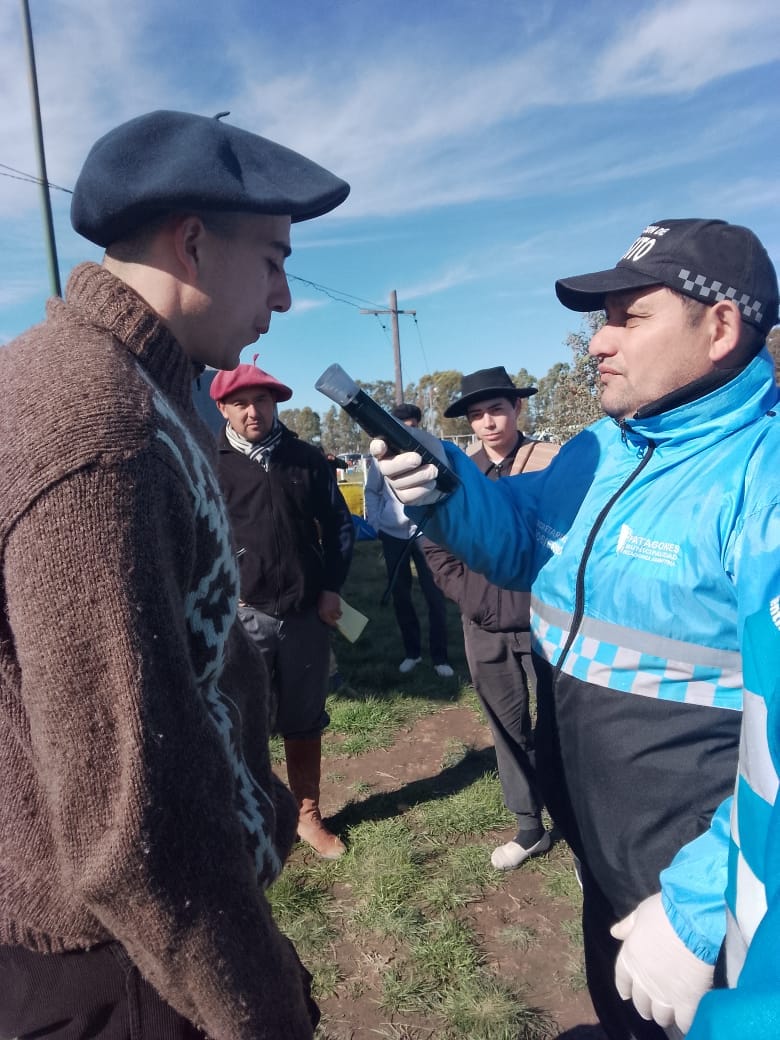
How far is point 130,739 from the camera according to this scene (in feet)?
2.70

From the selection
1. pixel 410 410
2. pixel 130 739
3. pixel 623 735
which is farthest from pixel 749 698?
pixel 410 410

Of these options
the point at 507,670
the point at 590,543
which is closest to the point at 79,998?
the point at 590,543

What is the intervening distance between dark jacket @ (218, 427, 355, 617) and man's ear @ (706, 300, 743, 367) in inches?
90.2

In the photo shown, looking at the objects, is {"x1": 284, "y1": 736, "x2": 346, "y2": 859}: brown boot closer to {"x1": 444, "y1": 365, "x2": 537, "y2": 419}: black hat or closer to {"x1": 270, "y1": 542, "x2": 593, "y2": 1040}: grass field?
{"x1": 270, "y1": 542, "x2": 593, "y2": 1040}: grass field

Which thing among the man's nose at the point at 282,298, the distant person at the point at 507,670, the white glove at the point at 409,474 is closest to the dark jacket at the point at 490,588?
the distant person at the point at 507,670

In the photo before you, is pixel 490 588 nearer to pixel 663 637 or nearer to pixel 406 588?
pixel 663 637

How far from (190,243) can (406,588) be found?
510 centimetres

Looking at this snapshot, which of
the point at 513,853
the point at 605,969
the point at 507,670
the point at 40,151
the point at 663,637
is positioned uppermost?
the point at 40,151

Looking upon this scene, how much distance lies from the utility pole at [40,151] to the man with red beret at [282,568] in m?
6.05

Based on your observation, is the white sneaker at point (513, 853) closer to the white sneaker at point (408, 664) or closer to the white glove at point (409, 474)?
the white glove at point (409, 474)

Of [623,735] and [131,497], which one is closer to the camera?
[131,497]

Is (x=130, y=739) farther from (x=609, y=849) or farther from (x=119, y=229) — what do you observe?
(x=609, y=849)

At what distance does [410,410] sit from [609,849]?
15.9 ft

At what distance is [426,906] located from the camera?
2.96 metres
